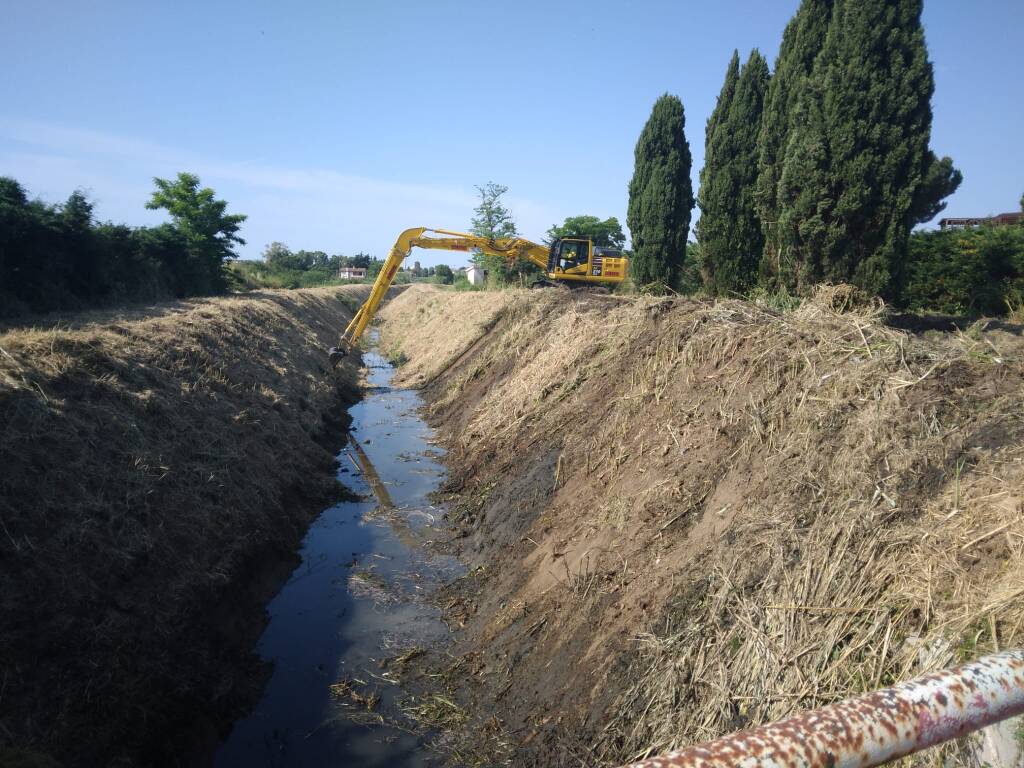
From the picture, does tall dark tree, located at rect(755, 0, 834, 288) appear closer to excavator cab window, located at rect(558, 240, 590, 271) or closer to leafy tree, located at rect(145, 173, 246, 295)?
excavator cab window, located at rect(558, 240, 590, 271)

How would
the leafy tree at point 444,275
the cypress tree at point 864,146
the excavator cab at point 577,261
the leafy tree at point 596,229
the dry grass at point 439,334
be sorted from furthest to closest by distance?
the leafy tree at point 444,275 < the leafy tree at point 596,229 < the excavator cab at point 577,261 < the dry grass at point 439,334 < the cypress tree at point 864,146

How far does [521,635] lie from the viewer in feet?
18.0

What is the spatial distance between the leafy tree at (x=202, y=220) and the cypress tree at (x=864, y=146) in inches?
928

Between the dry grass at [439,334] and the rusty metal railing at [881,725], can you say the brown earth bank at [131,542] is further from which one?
the dry grass at [439,334]

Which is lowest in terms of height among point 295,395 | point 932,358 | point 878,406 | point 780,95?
point 295,395

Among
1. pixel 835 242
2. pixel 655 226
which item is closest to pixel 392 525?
pixel 835 242

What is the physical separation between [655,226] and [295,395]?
15198 millimetres

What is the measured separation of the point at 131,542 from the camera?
554 centimetres

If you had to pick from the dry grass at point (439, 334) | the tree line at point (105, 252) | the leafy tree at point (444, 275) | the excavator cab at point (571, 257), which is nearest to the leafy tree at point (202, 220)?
the tree line at point (105, 252)

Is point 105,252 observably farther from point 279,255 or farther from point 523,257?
point 279,255

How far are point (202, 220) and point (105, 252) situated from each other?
10.1 m

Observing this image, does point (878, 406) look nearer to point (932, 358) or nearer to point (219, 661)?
point (932, 358)

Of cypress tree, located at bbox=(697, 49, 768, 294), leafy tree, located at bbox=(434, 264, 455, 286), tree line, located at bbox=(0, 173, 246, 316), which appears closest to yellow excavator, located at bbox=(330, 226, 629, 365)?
cypress tree, located at bbox=(697, 49, 768, 294)

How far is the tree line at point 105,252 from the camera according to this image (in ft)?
48.0
